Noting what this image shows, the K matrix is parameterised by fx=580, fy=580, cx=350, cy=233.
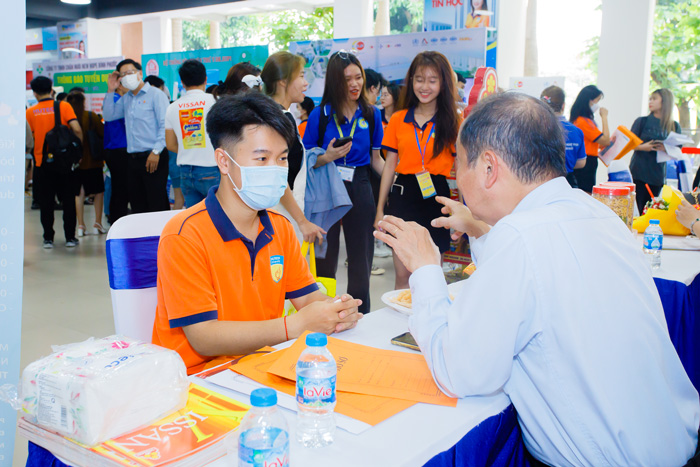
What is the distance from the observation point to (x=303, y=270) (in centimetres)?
186

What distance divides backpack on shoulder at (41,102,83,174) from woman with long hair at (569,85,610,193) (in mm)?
4932

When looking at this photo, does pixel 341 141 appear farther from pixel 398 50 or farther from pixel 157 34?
pixel 157 34

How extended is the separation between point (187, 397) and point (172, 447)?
0.52 feet

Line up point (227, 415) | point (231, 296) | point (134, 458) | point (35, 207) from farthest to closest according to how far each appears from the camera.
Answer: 1. point (35, 207)
2. point (231, 296)
3. point (227, 415)
4. point (134, 458)

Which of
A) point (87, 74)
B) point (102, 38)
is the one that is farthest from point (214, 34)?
point (87, 74)

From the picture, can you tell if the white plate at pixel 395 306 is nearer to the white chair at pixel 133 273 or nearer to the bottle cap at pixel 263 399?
the white chair at pixel 133 273

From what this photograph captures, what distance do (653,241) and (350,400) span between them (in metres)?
1.78

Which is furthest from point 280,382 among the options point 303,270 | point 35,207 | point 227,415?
point 35,207

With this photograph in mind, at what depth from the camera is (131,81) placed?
5531 millimetres

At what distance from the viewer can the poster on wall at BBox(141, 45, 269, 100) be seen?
7.79 metres

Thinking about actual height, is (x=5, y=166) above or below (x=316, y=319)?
above

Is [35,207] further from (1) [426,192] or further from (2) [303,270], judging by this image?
(2) [303,270]

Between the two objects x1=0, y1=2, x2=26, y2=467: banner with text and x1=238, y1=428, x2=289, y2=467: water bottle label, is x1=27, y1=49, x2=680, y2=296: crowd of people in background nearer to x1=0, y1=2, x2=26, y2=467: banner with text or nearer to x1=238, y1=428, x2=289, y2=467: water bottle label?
x1=238, y1=428, x2=289, y2=467: water bottle label

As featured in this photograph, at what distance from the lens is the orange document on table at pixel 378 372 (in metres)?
1.16
